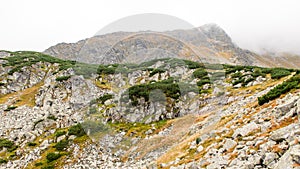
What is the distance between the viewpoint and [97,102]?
114ft

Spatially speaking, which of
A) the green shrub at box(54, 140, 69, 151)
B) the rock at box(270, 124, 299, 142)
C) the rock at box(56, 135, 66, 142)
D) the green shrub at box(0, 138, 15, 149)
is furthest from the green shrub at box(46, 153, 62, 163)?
the rock at box(270, 124, 299, 142)

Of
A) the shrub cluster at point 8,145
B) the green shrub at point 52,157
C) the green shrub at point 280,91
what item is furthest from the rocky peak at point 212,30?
the shrub cluster at point 8,145

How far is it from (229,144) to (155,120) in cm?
1628

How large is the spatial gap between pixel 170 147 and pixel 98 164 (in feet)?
21.5

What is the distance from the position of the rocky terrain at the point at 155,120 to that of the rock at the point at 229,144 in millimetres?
59

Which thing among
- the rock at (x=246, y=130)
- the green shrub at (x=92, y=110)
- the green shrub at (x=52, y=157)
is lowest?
the green shrub at (x=52, y=157)

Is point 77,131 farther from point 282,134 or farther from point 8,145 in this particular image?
point 282,134

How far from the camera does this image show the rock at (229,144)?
12351mm

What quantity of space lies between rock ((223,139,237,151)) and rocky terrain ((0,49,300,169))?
0.06 m

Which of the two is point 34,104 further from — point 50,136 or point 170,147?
point 170,147

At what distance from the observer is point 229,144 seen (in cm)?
1257

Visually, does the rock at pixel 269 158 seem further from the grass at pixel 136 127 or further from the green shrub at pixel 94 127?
the green shrub at pixel 94 127

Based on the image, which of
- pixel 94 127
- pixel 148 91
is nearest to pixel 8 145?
pixel 94 127

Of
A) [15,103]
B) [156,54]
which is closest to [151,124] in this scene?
[156,54]
